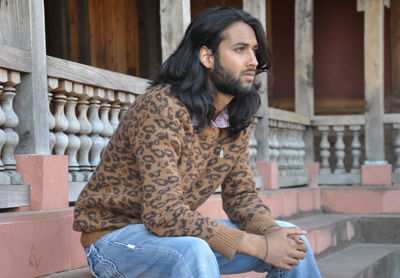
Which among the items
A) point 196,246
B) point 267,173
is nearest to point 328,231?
point 267,173

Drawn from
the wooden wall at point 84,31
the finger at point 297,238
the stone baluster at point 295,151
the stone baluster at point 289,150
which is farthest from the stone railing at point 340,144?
the finger at point 297,238

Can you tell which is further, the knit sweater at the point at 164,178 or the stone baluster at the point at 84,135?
the stone baluster at the point at 84,135

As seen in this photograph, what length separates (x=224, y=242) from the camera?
8.75 feet

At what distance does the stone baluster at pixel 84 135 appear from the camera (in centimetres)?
445

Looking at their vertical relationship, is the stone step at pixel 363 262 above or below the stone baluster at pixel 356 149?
below

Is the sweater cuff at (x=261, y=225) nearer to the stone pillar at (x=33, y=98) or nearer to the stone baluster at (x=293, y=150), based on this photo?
the stone pillar at (x=33, y=98)

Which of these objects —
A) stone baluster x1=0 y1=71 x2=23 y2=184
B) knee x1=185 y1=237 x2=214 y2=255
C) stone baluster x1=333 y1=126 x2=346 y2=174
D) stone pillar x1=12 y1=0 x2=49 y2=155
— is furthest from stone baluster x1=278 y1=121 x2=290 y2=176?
knee x1=185 y1=237 x2=214 y2=255

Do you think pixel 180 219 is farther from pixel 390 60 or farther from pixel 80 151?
pixel 390 60

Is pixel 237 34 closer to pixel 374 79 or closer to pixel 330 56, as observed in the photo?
pixel 374 79

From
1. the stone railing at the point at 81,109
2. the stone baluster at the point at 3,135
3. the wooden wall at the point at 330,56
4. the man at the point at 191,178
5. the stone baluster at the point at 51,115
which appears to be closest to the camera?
the man at the point at 191,178

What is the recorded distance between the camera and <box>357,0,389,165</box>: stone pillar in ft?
27.0

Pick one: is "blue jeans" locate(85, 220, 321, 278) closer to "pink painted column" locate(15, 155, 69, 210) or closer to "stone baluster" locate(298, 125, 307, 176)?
"pink painted column" locate(15, 155, 69, 210)

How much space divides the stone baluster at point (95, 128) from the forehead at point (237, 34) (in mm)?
1727

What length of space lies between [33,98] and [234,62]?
1342mm
